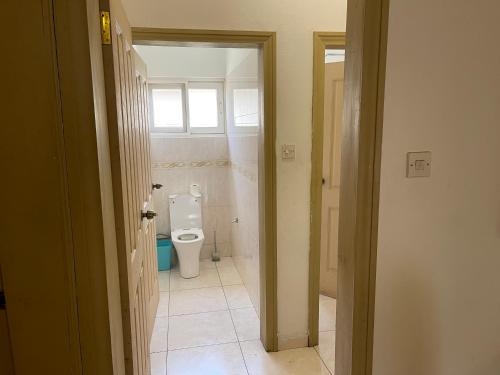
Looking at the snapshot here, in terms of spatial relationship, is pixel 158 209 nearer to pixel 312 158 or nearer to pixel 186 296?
pixel 186 296

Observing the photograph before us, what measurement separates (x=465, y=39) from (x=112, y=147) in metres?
1.16

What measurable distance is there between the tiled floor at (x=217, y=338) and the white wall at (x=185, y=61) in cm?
221

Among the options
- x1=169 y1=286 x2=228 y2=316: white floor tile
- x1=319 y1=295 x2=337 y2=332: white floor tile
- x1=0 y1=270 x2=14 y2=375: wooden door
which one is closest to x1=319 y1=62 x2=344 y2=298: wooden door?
x1=319 y1=295 x2=337 y2=332: white floor tile

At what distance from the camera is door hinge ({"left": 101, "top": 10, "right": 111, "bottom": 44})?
3.35 ft

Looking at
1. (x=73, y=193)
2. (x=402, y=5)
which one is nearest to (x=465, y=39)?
(x=402, y=5)

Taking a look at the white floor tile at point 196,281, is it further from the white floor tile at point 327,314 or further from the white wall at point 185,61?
the white wall at point 185,61

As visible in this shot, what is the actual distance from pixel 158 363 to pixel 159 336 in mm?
292

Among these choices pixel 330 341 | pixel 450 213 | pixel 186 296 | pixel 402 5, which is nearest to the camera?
pixel 402 5

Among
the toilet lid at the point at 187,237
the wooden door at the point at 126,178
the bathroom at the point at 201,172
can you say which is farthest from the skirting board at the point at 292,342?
the toilet lid at the point at 187,237

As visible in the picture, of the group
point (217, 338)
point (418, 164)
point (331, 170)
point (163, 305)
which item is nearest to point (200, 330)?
point (217, 338)

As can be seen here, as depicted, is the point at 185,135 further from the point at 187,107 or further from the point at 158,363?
the point at 158,363

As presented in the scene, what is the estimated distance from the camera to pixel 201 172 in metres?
3.72

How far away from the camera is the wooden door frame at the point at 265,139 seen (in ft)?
6.01

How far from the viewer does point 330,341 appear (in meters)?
2.28
